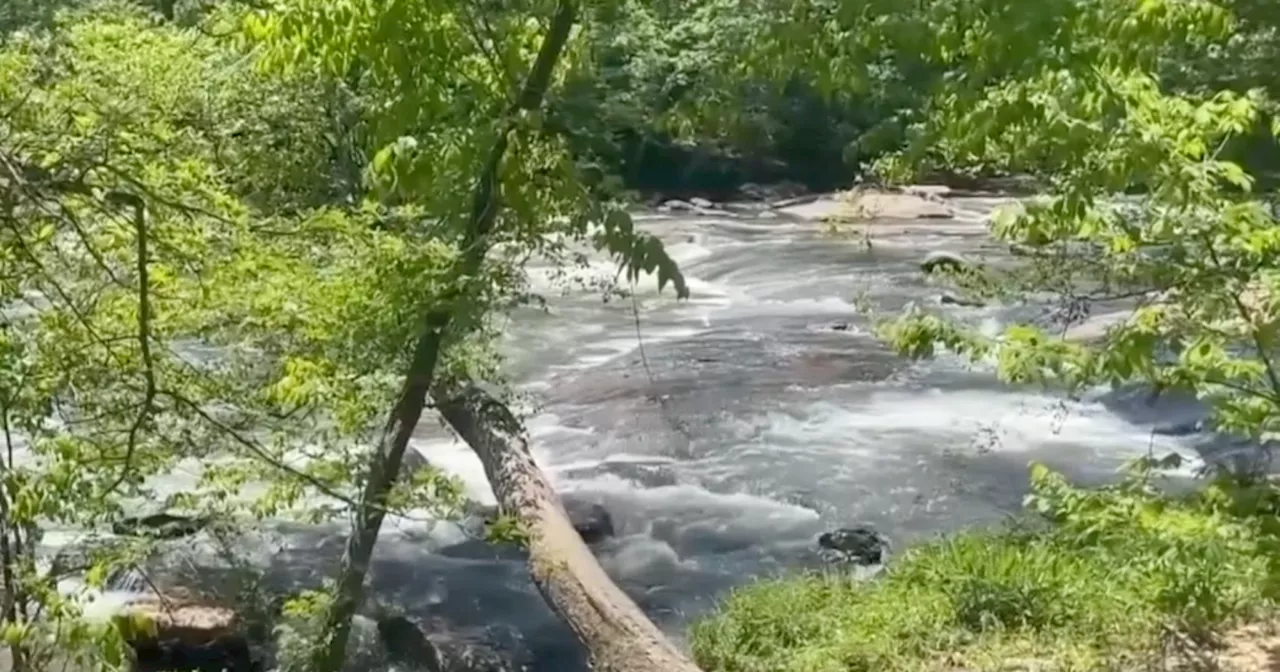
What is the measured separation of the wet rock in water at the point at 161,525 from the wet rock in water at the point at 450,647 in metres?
1.49

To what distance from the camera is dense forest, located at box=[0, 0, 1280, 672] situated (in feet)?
11.9

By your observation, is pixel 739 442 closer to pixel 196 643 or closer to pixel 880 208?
pixel 196 643

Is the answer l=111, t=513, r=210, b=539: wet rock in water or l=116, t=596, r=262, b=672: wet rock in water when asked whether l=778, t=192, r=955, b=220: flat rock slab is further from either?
l=111, t=513, r=210, b=539: wet rock in water

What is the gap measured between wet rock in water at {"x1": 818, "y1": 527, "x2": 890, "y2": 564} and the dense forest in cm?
95

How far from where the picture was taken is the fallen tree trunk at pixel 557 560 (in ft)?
18.4

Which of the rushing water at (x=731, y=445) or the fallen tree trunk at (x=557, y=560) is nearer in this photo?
the fallen tree trunk at (x=557, y=560)

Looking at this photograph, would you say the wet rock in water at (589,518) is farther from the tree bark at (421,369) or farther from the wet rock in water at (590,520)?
the tree bark at (421,369)

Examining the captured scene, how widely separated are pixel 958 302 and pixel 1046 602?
9.54 meters

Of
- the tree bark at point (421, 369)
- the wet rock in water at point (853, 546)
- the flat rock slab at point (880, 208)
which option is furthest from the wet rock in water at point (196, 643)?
the flat rock slab at point (880, 208)

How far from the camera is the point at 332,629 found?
231 inches

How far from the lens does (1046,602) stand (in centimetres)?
636

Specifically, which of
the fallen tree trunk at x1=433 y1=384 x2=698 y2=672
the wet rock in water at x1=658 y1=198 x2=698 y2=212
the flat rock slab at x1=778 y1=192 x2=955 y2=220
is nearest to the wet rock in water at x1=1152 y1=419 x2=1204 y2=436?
the fallen tree trunk at x1=433 y1=384 x2=698 y2=672

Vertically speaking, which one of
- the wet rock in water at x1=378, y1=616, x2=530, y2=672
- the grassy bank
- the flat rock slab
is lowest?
the wet rock in water at x1=378, y1=616, x2=530, y2=672

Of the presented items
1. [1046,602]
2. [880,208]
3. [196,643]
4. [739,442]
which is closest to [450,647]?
[196,643]
